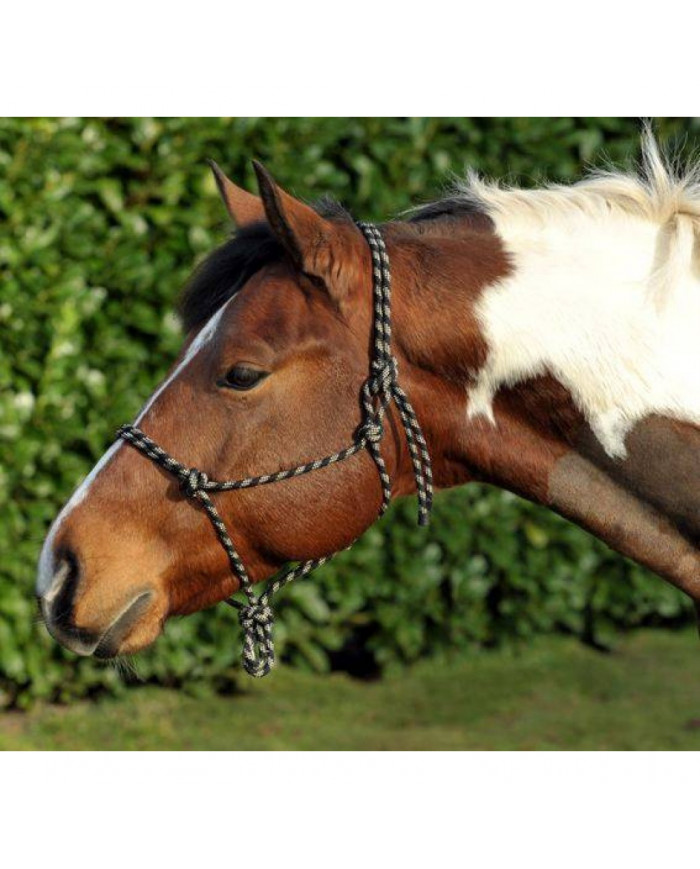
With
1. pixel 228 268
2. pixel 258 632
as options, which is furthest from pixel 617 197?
pixel 258 632

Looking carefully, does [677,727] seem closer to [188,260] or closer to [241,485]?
[188,260]

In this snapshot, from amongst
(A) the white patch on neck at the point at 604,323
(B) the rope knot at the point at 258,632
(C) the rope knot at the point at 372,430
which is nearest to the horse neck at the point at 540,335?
(A) the white patch on neck at the point at 604,323

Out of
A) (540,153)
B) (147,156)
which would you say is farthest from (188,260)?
(540,153)

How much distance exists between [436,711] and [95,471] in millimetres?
3931

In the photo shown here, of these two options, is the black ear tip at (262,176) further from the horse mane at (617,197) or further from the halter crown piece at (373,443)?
the horse mane at (617,197)

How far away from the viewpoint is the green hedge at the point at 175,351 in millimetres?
5461

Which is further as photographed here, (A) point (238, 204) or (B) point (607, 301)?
(A) point (238, 204)

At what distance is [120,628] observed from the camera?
2.54m

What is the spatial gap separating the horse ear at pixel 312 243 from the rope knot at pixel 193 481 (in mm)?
503

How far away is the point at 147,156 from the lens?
5.73 m

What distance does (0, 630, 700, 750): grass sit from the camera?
565cm

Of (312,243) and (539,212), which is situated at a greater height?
(539,212)

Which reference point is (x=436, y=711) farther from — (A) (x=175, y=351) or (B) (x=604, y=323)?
(B) (x=604, y=323)

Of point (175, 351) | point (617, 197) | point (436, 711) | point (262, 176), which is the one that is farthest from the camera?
point (436, 711)
